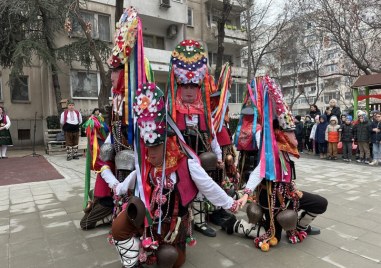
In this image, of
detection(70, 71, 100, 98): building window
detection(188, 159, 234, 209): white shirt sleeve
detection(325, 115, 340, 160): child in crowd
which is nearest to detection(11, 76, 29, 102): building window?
detection(70, 71, 100, 98): building window

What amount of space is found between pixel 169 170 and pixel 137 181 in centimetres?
27

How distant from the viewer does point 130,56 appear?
2.74m

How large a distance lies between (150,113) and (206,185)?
2.37 ft

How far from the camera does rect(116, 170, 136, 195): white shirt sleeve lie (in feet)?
8.55

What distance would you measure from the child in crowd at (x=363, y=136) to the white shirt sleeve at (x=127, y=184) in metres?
8.23

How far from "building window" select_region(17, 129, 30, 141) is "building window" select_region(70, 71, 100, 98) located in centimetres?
269

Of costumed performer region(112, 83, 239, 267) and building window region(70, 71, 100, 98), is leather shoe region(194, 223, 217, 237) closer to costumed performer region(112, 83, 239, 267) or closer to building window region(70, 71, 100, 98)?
costumed performer region(112, 83, 239, 267)

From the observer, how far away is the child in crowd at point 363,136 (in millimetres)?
8906

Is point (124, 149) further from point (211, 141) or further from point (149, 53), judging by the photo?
point (149, 53)

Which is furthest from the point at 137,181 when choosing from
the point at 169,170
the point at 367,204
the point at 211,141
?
the point at 367,204

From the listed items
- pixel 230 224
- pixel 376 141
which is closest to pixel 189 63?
pixel 230 224

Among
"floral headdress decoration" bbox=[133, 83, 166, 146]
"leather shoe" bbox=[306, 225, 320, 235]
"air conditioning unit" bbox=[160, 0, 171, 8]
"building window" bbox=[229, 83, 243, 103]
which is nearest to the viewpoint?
"floral headdress decoration" bbox=[133, 83, 166, 146]

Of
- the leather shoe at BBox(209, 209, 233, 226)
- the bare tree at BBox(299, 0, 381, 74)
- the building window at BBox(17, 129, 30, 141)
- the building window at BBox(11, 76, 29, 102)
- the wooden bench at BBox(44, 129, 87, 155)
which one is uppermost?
the bare tree at BBox(299, 0, 381, 74)

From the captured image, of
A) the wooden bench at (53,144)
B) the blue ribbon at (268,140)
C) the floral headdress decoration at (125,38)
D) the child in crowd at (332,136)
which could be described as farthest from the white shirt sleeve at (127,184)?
the wooden bench at (53,144)
